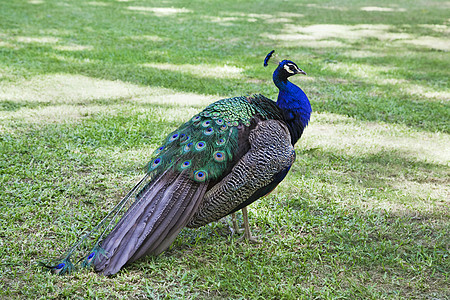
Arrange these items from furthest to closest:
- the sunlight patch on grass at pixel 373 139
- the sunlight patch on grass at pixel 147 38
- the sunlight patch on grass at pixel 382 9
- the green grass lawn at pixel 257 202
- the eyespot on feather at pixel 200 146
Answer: the sunlight patch on grass at pixel 382 9
the sunlight patch on grass at pixel 147 38
the sunlight patch on grass at pixel 373 139
the eyespot on feather at pixel 200 146
the green grass lawn at pixel 257 202

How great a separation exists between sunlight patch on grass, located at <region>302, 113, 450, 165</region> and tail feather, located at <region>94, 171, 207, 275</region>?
2499 millimetres

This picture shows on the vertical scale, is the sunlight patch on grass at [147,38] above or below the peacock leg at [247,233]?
above

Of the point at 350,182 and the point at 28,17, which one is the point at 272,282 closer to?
the point at 350,182

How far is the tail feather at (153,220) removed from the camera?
306cm

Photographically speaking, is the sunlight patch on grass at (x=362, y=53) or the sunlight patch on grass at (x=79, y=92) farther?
the sunlight patch on grass at (x=362, y=53)

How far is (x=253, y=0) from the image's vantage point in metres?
16.3

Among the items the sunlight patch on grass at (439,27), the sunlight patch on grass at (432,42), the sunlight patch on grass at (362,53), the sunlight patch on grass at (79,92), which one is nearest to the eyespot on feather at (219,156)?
the sunlight patch on grass at (79,92)

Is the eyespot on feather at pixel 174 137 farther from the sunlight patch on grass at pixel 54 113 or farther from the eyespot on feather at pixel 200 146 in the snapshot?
the sunlight patch on grass at pixel 54 113

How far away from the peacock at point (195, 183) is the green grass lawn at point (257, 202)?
180mm

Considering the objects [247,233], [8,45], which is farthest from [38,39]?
[247,233]

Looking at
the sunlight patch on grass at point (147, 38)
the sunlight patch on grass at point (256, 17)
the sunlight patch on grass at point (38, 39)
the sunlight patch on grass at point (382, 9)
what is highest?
the sunlight patch on grass at point (382, 9)

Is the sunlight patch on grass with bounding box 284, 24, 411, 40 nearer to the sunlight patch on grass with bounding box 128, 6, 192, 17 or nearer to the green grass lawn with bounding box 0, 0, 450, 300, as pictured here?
the green grass lawn with bounding box 0, 0, 450, 300

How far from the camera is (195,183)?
10.6ft

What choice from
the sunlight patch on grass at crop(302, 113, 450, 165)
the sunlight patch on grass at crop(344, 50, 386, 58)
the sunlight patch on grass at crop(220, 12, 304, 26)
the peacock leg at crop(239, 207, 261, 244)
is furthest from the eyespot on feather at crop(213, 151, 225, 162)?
the sunlight patch on grass at crop(220, 12, 304, 26)
